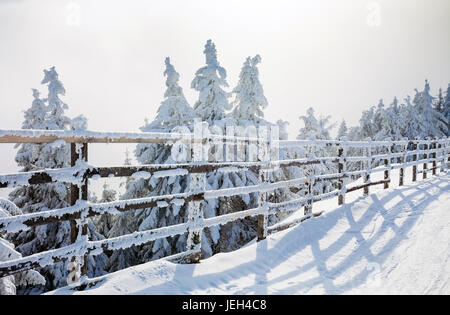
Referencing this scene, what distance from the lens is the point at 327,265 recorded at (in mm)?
3969

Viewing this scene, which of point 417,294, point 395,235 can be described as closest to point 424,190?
point 395,235

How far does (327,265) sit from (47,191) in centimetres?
1173

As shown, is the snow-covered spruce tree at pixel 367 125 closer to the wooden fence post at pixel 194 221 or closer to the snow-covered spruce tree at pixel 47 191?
the snow-covered spruce tree at pixel 47 191

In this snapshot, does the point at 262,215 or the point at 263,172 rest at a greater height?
the point at 263,172

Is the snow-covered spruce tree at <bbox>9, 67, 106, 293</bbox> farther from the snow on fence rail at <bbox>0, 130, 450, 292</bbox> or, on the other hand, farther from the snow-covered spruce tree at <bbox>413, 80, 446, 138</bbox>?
the snow-covered spruce tree at <bbox>413, 80, 446, 138</bbox>

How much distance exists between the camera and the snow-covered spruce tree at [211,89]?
540 inches

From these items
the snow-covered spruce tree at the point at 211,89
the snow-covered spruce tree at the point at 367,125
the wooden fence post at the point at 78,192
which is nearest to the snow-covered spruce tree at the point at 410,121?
the snow-covered spruce tree at the point at 367,125

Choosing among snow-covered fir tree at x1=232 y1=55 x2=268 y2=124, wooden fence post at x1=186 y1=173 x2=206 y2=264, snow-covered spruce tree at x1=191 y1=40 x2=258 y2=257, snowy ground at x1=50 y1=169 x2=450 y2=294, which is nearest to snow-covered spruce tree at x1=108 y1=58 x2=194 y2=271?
snow-covered spruce tree at x1=191 y1=40 x2=258 y2=257

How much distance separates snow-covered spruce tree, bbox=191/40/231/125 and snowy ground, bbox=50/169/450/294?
29.2 ft

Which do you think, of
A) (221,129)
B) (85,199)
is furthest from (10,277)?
(221,129)

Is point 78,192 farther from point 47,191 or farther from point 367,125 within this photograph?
point 367,125

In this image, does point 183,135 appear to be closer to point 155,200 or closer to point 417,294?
point 155,200

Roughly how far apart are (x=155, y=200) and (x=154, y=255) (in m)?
8.08
